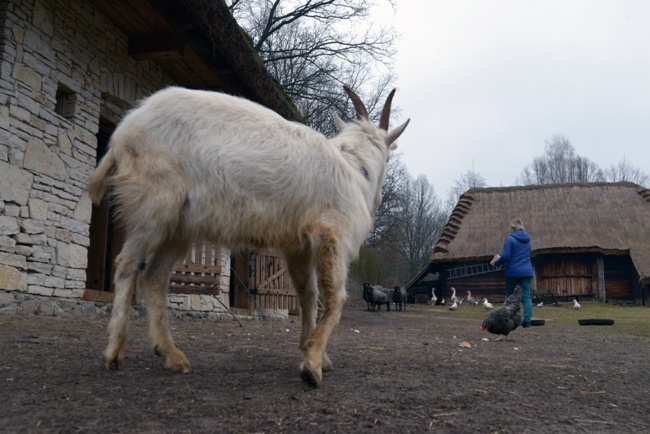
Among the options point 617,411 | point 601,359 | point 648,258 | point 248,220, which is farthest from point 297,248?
point 648,258

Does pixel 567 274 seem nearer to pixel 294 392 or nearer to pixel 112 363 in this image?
pixel 294 392

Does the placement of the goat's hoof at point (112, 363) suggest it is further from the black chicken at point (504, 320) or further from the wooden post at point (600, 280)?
the wooden post at point (600, 280)

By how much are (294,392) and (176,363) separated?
0.91m

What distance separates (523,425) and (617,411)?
2.78 feet

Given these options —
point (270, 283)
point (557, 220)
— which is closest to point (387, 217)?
point (557, 220)

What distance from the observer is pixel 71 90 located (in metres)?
7.63

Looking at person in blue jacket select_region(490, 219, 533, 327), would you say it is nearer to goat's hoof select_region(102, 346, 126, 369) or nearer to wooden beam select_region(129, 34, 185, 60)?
wooden beam select_region(129, 34, 185, 60)

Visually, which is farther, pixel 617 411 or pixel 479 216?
pixel 479 216

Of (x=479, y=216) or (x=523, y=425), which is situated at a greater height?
(x=479, y=216)

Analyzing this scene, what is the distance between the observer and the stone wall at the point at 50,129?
6469mm

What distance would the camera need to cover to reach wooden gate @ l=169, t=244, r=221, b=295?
8719 mm

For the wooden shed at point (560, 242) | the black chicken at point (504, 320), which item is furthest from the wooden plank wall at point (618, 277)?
the black chicken at point (504, 320)

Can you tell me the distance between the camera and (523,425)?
265cm

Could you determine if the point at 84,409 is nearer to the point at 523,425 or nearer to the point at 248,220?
the point at 248,220
